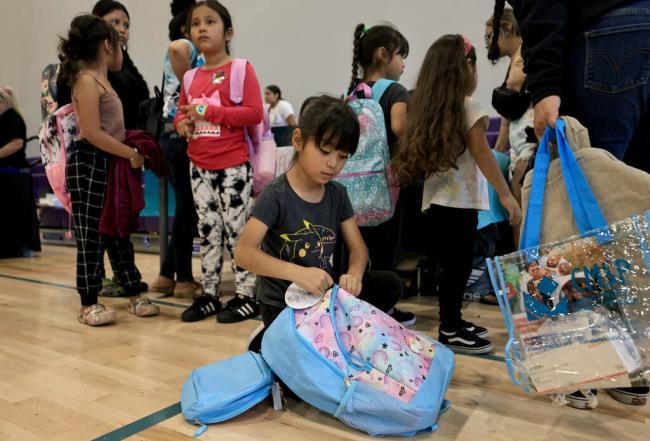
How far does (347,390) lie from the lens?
43.5 inches

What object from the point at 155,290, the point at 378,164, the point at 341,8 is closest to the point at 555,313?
the point at 378,164

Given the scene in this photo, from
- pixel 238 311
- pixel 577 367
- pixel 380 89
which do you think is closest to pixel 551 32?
pixel 577 367

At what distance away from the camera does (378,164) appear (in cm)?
190

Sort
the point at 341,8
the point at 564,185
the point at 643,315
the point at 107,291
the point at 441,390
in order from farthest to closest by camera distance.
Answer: the point at 341,8
the point at 107,291
the point at 441,390
the point at 564,185
the point at 643,315

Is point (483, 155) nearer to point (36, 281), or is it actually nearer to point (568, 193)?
point (568, 193)

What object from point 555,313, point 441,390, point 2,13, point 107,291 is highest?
point 2,13

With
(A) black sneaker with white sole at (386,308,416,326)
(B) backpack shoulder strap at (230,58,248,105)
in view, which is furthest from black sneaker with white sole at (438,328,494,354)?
(B) backpack shoulder strap at (230,58,248,105)

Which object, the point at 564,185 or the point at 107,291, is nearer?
the point at 564,185

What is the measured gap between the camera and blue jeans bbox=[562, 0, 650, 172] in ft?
3.46

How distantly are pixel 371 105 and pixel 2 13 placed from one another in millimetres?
8707

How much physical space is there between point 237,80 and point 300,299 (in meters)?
1.18

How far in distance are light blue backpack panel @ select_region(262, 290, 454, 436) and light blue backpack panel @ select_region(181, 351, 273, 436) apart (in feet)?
0.22

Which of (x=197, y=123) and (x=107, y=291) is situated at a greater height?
(x=197, y=123)

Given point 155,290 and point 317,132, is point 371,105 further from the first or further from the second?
point 155,290
